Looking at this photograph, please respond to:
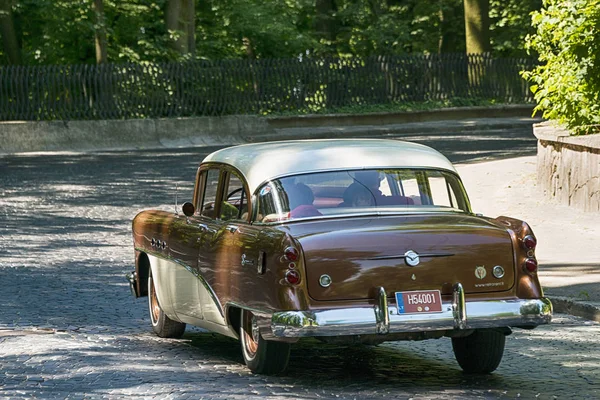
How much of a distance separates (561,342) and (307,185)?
2.45 m

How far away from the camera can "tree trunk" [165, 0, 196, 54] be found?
1624 inches

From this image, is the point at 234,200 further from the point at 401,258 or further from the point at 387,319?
the point at 387,319

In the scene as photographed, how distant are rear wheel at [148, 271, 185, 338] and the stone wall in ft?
25.3

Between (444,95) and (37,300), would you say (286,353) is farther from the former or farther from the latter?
(444,95)

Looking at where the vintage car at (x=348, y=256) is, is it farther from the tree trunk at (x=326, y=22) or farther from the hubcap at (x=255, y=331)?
the tree trunk at (x=326, y=22)

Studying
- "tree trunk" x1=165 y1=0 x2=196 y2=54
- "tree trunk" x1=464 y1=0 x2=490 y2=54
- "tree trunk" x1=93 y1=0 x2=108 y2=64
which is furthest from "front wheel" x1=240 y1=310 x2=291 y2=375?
"tree trunk" x1=464 y1=0 x2=490 y2=54

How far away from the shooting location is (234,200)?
9.02m

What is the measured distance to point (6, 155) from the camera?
3098 centimetres

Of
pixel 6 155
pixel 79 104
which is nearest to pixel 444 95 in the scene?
pixel 79 104

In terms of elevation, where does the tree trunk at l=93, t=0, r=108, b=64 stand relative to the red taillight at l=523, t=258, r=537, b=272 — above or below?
above

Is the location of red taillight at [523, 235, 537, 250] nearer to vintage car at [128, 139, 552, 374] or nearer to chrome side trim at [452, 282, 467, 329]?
vintage car at [128, 139, 552, 374]

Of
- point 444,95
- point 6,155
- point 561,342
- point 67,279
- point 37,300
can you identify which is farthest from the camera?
point 444,95

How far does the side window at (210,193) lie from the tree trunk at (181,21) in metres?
32.0

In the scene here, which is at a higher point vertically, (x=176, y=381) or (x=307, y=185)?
(x=307, y=185)
